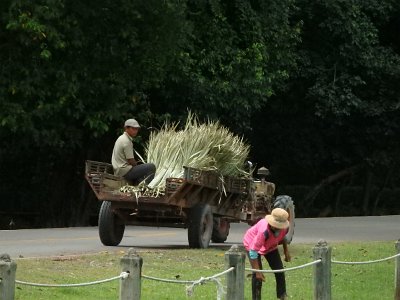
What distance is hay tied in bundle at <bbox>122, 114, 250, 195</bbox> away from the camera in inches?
867

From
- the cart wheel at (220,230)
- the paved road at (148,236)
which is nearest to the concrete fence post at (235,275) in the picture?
the paved road at (148,236)

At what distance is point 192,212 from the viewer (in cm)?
2170

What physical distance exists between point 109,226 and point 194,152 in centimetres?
201

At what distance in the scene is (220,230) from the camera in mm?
24125

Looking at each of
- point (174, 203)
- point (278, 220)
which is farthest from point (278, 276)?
point (174, 203)

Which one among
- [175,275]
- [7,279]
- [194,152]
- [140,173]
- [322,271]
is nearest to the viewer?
[7,279]

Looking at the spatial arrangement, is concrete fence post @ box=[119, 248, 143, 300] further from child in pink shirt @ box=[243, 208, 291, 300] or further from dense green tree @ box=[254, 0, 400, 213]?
dense green tree @ box=[254, 0, 400, 213]

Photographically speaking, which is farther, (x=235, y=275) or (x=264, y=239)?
(x=264, y=239)

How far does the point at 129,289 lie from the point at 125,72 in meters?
20.2

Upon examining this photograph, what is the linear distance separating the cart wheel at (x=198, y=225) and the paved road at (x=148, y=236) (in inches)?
41.8

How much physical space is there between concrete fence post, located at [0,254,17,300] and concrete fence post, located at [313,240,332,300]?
15.3ft

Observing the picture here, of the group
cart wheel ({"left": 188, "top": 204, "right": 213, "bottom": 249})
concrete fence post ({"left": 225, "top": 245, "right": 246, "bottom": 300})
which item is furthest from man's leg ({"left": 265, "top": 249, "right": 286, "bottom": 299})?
cart wheel ({"left": 188, "top": 204, "right": 213, "bottom": 249})

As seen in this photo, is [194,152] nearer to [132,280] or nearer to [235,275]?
[235,275]

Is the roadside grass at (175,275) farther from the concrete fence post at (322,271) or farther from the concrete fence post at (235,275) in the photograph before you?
the concrete fence post at (235,275)
